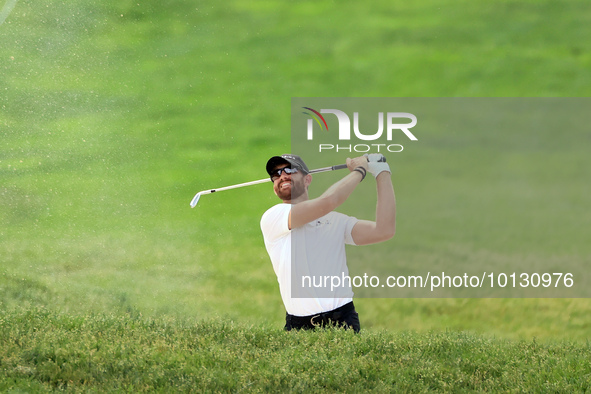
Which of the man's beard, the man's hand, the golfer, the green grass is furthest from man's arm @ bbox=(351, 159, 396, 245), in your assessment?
the green grass

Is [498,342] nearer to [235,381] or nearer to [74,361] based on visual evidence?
[235,381]

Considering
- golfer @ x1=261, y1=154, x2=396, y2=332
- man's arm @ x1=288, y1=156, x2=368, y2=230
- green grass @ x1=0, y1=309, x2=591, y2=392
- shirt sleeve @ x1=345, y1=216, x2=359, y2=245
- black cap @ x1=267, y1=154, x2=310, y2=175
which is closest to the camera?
green grass @ x1=0, y1=309, x2=591, y2=392

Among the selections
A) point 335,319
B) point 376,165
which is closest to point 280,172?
point 376,165

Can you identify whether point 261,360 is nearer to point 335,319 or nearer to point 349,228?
point 335,319

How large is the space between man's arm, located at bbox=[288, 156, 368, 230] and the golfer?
0.01m

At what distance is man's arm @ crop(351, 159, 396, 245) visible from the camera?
306 inches

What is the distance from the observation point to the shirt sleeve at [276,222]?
25.3 feet

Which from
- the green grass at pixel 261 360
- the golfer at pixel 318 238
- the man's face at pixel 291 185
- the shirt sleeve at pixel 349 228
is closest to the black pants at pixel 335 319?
the golfer at pixel 318 238

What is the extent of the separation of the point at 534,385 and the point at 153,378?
3640 mm

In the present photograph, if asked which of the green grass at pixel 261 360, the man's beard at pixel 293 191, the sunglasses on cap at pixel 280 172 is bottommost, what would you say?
the green grass at pixel 261 360

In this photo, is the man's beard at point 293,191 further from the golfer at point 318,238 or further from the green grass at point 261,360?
the green grass at point 261,360

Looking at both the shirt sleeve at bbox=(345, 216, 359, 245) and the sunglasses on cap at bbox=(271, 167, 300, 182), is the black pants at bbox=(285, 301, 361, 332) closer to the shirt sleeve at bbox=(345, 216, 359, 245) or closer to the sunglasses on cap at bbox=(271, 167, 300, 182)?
the shirt sleeve at bbox=(345, 216, 359, 245)

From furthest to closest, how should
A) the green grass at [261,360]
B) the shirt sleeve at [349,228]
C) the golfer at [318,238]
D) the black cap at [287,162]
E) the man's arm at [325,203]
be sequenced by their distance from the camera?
the black cap at [287,162], the shirt sleeve at [349,228], the golfer at [318,238], the man's arm at [325,203], the green grass at [261,360]

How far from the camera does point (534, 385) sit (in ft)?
20.9
